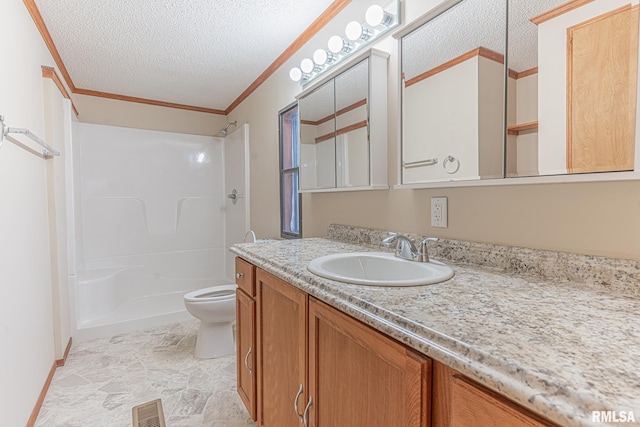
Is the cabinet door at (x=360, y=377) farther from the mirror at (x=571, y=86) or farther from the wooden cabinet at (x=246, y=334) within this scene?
the mirror at (x=571, y=86)

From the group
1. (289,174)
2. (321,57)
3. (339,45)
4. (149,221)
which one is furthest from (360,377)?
(149,221)

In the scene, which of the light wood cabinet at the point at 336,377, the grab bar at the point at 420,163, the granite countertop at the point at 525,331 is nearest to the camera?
the granite countertop at the point at 525,331

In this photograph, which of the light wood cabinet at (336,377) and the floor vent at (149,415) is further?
the floor vent at (149,415)

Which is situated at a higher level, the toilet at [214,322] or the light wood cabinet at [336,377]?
the light wood cabinet at [336,377]

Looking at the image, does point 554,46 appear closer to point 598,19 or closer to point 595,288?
point 598,19

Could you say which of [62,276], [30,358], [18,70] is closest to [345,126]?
[18,70]

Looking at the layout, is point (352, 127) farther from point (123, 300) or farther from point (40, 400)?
point (123, 300)

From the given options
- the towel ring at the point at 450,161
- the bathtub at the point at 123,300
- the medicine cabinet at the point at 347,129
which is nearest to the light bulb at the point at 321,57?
the medicine cabinet at the point at 347,129

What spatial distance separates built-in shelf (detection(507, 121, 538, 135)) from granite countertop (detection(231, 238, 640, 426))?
0.43m

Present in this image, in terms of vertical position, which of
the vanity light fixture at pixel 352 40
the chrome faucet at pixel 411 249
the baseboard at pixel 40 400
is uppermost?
the vanity light fixture at pixel 352 40

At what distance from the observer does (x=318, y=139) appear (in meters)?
1.91

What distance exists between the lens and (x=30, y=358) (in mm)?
1611

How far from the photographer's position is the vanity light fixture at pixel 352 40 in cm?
140

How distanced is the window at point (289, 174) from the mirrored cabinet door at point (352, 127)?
65 cm
